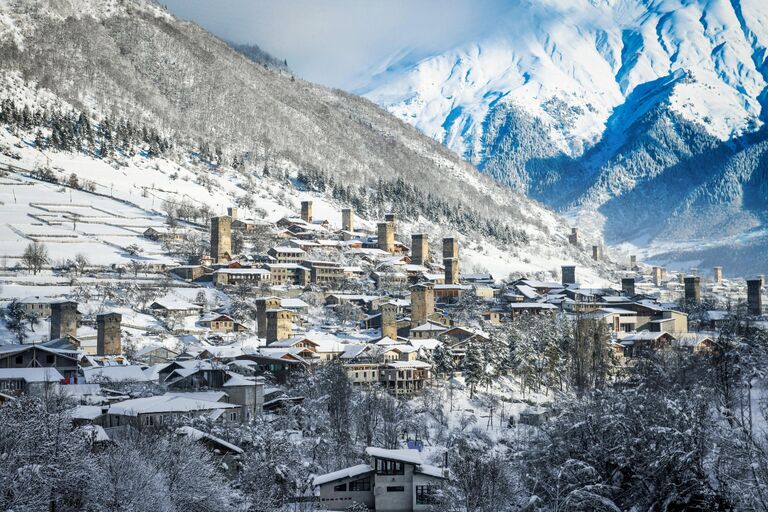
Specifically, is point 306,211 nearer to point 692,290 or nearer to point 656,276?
point 692,290

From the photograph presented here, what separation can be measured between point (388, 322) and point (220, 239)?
2937 cm

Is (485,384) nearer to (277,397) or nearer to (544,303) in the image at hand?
(277,397)

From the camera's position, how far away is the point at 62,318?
2854 inches

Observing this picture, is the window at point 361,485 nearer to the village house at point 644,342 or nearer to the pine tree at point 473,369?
the pine tree at point 473,369

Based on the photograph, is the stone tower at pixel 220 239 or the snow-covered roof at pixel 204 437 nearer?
the snow-covered roof at pixel 204 437

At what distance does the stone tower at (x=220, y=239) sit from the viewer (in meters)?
106

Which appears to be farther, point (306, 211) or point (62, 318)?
point (306, 211)

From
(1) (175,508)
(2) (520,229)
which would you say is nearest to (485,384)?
(1) (175,508)

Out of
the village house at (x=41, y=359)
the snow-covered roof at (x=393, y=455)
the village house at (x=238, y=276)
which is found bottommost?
the snow-covered roof at (x=393, y=455)

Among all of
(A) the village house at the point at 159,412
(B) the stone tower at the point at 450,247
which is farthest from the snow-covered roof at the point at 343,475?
(B) the stone tower at the point at 450,247

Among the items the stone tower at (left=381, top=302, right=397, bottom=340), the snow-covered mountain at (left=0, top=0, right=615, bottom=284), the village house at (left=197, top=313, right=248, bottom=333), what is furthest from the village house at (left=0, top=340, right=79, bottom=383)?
the snow-covered mountain at (left=0, top=0, right=615, bottom=284)

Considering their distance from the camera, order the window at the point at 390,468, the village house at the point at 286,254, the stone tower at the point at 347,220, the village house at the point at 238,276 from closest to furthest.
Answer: the window at the point at 390,468 < the village house at the point at 238,276 < the village house at the point at 286,254 < the stone tower at the point at 347,220

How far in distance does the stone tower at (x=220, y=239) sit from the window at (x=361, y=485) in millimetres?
67566

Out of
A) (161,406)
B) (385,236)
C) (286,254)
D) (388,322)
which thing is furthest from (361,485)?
(385,236)
